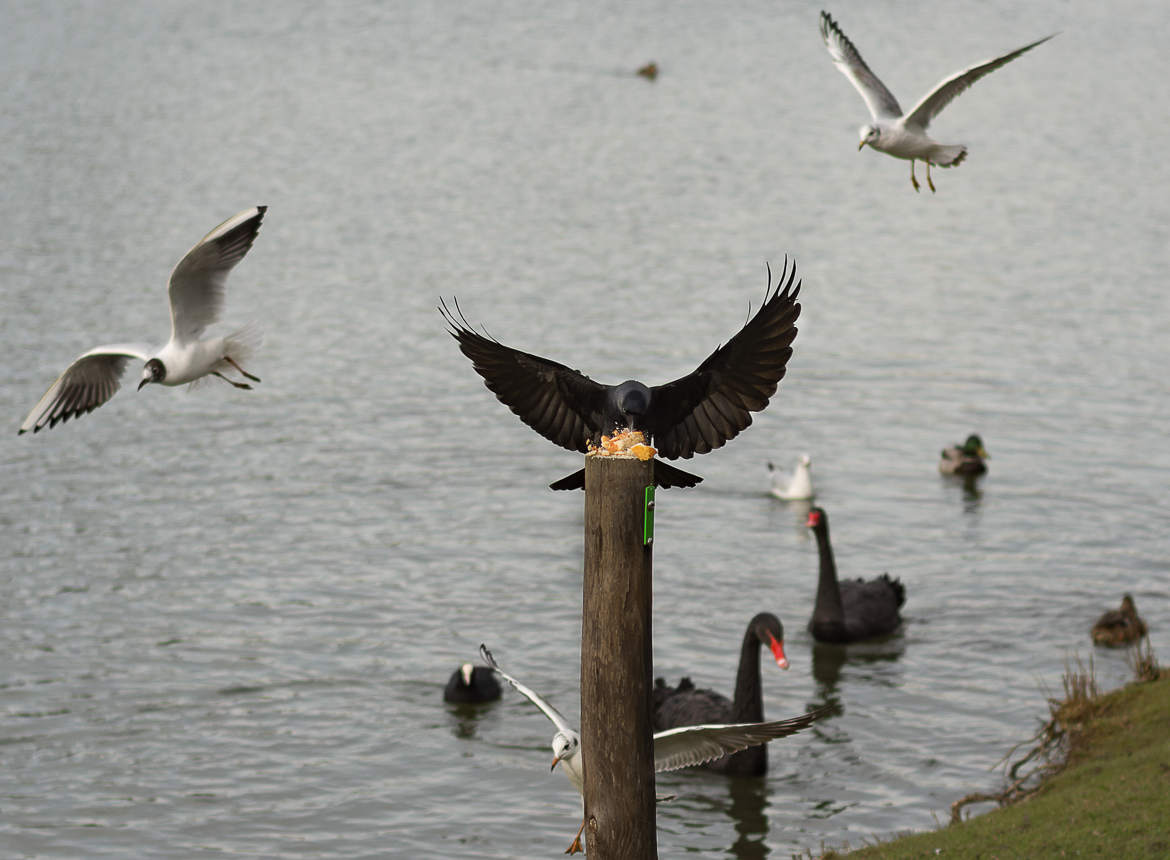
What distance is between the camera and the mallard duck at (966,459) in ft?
61.1

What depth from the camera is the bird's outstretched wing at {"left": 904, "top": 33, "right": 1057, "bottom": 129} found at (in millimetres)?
8641

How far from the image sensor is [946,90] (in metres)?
9.35

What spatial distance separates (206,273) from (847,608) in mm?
7503

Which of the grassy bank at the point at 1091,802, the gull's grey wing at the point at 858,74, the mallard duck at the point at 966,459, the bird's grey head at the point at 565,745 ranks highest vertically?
the gull's grey wing at the point at 858,74

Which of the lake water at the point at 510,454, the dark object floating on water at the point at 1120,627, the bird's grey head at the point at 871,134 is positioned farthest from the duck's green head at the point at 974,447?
the bird's grey head at the point at 871,134

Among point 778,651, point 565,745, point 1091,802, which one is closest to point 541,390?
point 565,745

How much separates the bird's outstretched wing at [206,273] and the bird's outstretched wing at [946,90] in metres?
4.05

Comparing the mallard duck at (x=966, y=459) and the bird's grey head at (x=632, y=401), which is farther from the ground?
the mallard duck at (x=966, y=459)

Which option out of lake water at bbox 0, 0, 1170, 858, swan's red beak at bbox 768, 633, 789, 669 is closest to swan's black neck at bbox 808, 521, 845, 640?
lake water at bbox 0, 0, 1170, 858

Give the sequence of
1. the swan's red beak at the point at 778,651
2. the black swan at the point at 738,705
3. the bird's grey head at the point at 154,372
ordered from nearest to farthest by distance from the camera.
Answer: the bird's grey head at the point at 154,372 → the black swan at the point at 738,705 → the swan's red beak at the point at 778,651

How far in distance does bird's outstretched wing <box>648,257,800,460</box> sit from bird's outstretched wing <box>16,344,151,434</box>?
4179mm

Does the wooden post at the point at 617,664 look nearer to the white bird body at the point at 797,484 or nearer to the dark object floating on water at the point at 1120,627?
the dark object floating on water at the point at 1120,627

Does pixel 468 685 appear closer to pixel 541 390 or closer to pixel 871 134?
pixel 871 134

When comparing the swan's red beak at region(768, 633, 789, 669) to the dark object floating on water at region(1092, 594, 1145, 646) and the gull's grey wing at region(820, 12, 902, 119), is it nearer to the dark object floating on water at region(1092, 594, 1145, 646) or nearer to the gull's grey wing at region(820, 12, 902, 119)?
the dark object floating on water at region(1092, 594, 1145, 646)
